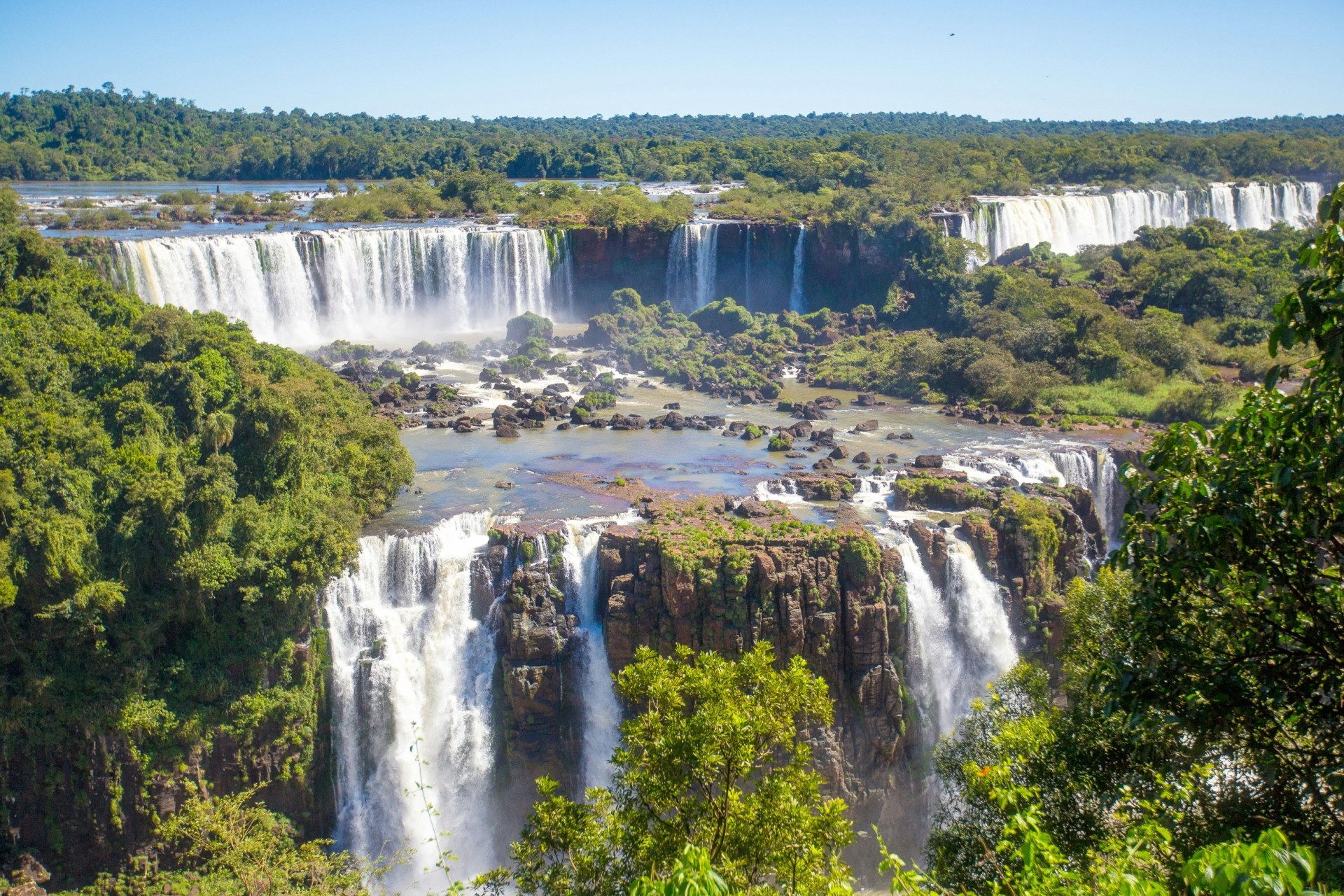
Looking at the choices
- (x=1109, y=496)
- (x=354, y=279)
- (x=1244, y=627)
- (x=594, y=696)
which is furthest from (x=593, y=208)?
(x=1244, y=627)

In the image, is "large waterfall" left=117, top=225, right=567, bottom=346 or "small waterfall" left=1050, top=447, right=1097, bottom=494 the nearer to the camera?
"small waterfall" left=1050, top=447, right=1097, bottom=494

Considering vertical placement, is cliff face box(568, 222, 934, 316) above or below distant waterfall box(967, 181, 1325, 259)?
below

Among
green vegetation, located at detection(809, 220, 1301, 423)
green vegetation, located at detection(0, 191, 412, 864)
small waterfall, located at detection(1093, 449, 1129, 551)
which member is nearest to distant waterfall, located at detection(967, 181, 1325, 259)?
green vegetation, located at detection(809, 220, 1301, 423)

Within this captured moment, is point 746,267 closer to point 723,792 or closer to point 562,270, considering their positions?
point 562,270

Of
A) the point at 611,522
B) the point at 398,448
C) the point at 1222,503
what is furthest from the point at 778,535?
the point at 1222,503

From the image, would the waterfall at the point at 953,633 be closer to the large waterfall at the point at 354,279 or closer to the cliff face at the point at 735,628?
the cliff face at the point at 735,628

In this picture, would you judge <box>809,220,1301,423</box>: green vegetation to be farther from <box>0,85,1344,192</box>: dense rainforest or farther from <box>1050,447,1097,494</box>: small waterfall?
<box>0,85,1344,192</box>: dense rainforest

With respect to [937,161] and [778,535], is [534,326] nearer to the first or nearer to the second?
[778,535]
